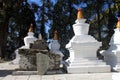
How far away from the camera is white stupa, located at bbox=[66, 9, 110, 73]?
1239cm

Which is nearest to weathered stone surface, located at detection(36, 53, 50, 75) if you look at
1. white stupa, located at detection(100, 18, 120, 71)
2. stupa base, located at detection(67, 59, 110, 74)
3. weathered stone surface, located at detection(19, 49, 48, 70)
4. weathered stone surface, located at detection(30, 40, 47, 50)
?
weathered stone surface, located at detection(19, 49, 48, 70)

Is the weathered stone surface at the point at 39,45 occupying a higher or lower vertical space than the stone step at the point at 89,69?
higher

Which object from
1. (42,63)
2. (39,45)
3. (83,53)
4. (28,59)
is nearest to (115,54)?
(83,53)

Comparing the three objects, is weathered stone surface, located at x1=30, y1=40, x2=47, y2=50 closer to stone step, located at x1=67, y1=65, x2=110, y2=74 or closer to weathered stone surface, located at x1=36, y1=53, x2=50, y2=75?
weathered stone surface, located at x1=36, y1=53, x2=50, y2=75

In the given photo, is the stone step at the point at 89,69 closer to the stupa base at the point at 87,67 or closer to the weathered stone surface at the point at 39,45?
the stupa base at the point at 87,67

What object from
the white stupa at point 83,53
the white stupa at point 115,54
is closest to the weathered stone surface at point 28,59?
the white stupa at point 83,53

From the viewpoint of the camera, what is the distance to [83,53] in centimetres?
1294

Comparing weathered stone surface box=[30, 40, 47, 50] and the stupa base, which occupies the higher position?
weathered stone surface box=[30, 40, 47, 50]

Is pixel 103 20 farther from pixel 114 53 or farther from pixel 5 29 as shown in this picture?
pixel 114 53

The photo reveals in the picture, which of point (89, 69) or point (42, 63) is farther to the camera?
point (89, 69)

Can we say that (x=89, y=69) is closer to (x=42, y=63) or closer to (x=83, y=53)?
(x=83, y=53)

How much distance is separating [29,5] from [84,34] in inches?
579

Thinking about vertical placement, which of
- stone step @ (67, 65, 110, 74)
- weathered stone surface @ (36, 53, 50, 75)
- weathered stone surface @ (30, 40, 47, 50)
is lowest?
stone step @ (67, 65, 110, 74)

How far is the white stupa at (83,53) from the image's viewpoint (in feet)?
40.7
